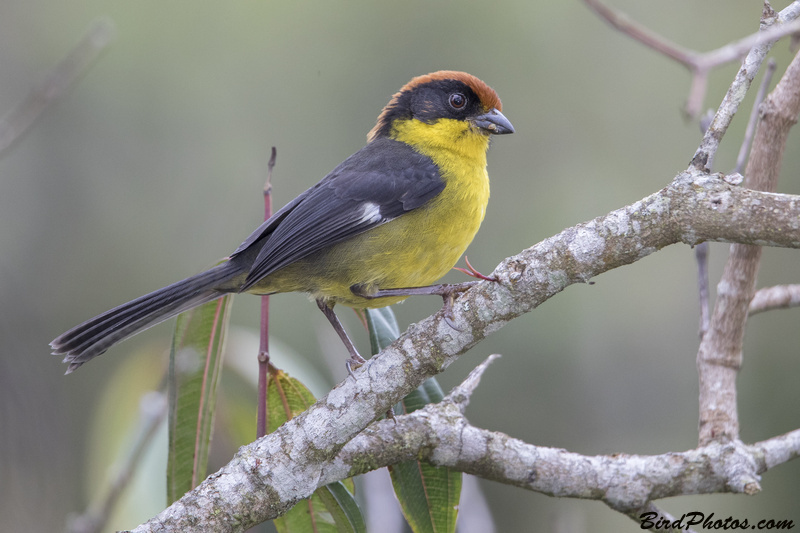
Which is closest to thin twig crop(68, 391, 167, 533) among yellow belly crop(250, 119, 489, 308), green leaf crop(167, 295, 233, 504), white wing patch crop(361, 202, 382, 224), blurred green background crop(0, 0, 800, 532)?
green leaf crop(167, 295, 233, 504)

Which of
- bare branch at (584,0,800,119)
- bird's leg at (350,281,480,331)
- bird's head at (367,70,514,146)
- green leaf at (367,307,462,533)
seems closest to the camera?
bare branch at (584,0,800,119)

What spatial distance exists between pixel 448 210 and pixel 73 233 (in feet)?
19.3

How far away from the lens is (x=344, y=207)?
3.30 metres

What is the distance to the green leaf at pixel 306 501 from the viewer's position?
2.64 metres

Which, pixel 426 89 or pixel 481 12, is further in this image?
pixel 481 12

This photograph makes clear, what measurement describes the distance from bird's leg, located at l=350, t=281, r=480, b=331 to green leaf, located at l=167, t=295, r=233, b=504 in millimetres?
580

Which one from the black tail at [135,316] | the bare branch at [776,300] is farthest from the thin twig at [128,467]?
the bare branch at [776,300]

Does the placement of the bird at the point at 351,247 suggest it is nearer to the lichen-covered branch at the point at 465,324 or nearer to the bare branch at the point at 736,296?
the lichen-covered branch at the point at 465,324

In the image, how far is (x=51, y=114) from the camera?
816cm

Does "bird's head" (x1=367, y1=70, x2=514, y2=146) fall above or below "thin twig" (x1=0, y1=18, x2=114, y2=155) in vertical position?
above

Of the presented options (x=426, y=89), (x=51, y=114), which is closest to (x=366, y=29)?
(x=51, y=114)

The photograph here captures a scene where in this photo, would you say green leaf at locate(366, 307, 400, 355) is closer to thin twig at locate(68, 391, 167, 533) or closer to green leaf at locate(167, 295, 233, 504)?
green leaf at locate(167, 295, 233, 504)

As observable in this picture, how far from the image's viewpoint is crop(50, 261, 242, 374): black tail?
3.07 metres

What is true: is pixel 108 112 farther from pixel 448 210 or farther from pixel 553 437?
pixel 448 210
